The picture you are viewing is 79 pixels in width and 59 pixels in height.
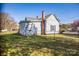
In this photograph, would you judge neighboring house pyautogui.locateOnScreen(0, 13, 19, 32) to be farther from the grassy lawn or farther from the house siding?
the house siding

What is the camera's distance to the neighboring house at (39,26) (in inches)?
67.5

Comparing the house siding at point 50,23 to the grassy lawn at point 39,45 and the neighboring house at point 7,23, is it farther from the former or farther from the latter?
the neighboring house at point 7,23

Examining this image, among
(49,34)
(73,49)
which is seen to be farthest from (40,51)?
(73,49)

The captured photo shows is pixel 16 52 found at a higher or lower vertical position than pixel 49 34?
lower

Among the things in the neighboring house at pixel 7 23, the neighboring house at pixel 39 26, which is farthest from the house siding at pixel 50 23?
the neighboring house at pixel 7 23

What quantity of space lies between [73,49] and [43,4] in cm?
51

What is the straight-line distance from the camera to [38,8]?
5.56 feet

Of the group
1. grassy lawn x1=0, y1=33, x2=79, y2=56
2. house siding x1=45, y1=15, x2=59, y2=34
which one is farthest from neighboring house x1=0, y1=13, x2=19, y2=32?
house siding x1=45, y1=15, x2=59, y2=34

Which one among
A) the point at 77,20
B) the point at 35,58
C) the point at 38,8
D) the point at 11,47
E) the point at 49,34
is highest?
the point at 38,8

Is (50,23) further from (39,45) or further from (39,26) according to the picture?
(39,45)

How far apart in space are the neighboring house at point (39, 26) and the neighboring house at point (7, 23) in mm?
62

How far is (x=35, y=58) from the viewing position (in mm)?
1674

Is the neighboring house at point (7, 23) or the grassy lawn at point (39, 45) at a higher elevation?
the neighboring house at point (7, 23)

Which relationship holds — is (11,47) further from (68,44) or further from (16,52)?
(68,44)
